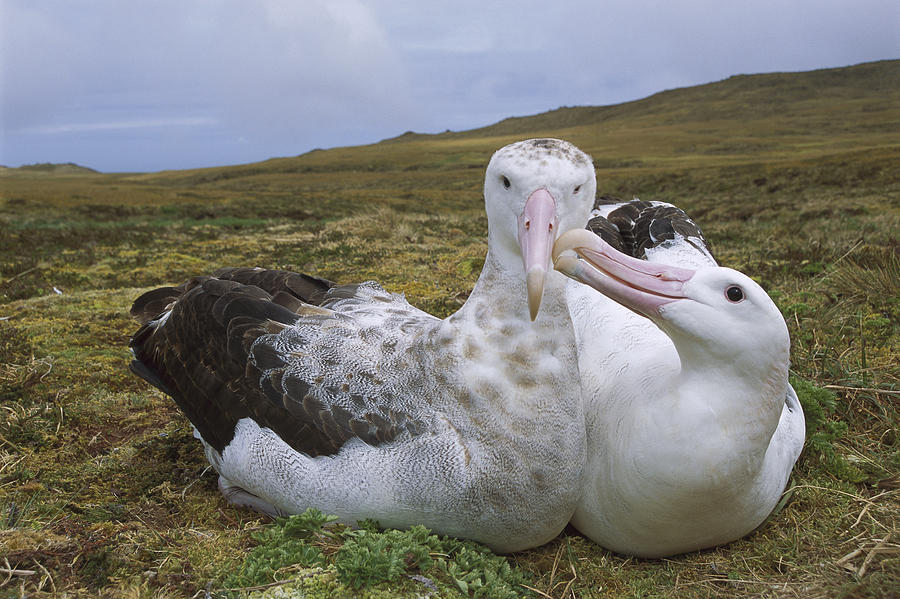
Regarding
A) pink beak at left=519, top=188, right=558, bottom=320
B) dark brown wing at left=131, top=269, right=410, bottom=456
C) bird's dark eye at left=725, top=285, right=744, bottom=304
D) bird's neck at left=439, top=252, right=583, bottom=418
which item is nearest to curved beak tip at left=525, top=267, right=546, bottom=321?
pink beak at left=519, top=188, right=558, bottom=320

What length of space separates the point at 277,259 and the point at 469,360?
8.14 metres

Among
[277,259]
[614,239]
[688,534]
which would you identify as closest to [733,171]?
[277,259]

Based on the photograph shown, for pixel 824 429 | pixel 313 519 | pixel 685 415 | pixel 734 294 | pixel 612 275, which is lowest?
pixel 824 429

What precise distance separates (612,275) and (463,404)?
90cm

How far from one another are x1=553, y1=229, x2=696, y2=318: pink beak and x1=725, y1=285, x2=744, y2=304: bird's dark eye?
17cm

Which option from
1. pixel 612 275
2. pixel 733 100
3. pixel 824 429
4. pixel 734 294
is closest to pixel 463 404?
pixel 612 275

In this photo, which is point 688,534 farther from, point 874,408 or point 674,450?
point 874,408

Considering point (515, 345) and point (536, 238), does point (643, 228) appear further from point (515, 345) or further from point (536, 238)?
point (536, 238)

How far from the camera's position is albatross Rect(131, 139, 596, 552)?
312cm

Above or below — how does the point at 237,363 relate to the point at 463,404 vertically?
above

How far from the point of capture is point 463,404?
3256 mm

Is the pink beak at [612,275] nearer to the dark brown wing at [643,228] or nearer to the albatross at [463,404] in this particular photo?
the albatross at [463,404]

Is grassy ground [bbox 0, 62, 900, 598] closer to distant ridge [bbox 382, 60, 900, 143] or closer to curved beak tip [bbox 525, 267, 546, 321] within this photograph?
curved beak tip [bbox 525, 267, 546, 321]

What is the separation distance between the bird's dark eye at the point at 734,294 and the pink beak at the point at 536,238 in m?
0.76
